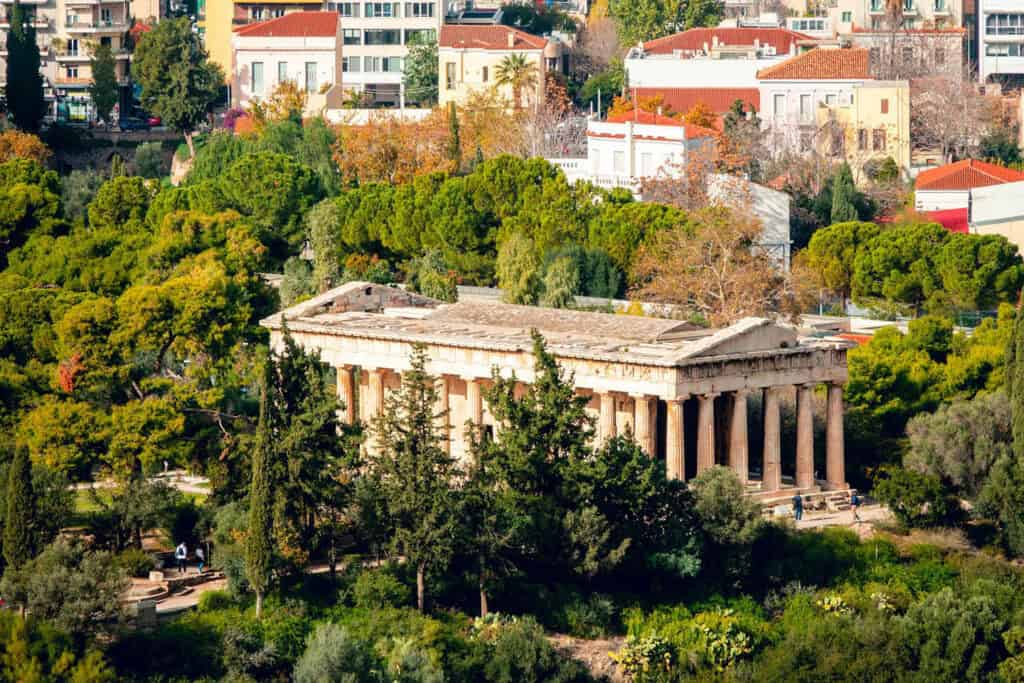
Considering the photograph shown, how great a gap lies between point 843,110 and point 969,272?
39.6 meters

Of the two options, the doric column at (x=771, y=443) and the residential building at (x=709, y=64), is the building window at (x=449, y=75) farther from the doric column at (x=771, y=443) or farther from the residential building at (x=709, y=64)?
the doric column at (x=771, y=443)

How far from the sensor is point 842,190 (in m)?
127

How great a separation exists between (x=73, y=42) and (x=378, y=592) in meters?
97.2

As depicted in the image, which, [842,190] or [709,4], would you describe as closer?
[842,190]

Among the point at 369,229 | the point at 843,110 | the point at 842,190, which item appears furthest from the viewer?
the point at 843,110

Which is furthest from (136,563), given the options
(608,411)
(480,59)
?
(480,59)

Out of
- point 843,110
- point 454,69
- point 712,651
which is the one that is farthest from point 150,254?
point 454,69

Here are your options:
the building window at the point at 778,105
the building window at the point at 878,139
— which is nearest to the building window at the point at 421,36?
the building window at the point at 778,105

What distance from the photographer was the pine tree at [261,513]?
250ft

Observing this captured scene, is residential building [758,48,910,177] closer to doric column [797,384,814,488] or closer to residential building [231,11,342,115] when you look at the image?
residential building [231,11,342,115]

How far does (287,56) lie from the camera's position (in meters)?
168

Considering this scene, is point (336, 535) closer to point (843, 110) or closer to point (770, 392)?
point (770, 392)

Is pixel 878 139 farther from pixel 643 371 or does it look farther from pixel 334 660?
pixel 334 660

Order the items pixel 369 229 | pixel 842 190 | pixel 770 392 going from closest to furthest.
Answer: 1. pixel 770 392
2. pixel 369 229
3. pixel 842 190
